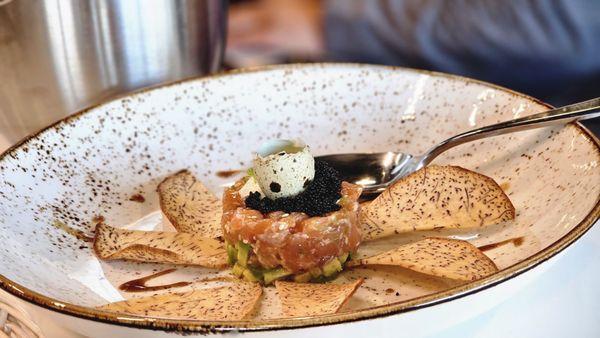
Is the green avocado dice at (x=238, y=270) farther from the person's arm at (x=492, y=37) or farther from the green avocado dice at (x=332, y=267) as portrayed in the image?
the person's arm at (x=492, y=37)

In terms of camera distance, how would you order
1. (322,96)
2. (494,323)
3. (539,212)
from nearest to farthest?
(494,323), (539,212), (322,96)

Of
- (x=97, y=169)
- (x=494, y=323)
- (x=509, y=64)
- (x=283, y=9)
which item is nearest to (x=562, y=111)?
(x=494, y=323)

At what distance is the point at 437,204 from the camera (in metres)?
1.14

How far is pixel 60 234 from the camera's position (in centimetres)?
114

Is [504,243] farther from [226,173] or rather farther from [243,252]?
[226,173]

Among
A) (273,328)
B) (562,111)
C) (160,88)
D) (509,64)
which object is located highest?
(509,64)

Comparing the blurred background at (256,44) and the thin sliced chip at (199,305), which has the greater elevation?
the blurred background at (256,44)

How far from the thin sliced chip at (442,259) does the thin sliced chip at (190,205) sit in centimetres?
31

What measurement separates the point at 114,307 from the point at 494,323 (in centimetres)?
50

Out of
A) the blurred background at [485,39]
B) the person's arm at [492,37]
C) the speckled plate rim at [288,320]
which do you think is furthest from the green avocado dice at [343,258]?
the person's arm at [492,37]

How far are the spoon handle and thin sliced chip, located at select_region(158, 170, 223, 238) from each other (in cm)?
41

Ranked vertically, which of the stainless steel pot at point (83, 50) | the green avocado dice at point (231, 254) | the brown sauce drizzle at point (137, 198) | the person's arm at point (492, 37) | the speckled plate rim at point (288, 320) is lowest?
the speckled plate rim at point (288, 320)

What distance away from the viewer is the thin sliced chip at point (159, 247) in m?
1.08

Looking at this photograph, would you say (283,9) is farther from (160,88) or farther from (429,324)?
(429,324)
